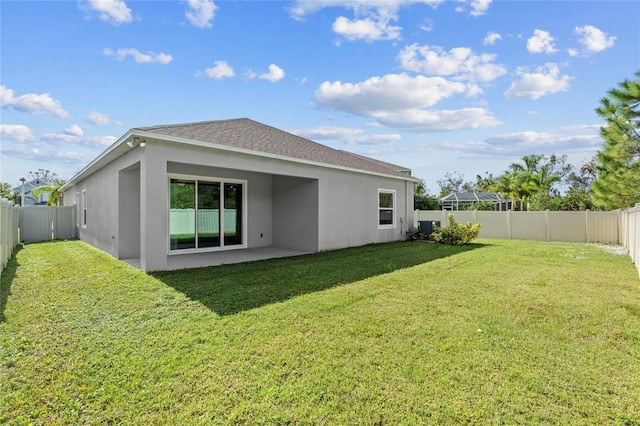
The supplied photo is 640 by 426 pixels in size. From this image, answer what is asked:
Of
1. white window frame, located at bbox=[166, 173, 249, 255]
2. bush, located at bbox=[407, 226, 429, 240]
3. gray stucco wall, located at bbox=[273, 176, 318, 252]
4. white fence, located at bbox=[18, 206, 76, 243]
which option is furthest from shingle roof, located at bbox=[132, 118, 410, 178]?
white fence, located at bbox=[18, 206, 76, 243]

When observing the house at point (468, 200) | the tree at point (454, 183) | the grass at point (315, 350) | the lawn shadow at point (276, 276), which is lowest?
the grass at point (315, 350)

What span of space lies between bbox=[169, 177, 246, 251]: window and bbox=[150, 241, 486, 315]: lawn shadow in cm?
262

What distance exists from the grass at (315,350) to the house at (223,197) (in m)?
2.40

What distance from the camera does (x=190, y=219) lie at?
1005 cm

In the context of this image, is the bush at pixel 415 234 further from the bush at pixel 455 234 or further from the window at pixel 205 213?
the window at pixel 205 213

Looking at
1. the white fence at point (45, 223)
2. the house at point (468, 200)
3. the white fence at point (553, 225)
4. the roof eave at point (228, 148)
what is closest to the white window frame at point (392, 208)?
the roof eave at point (228, 148)

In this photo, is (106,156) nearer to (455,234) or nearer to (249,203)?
(249,203)

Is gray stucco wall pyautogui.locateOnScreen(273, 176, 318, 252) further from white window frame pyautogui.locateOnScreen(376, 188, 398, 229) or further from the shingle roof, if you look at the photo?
white window frame pyautogui.locateOnScreen(376, 188, 398, 229)

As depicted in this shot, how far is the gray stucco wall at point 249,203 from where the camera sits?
7281 millimetres

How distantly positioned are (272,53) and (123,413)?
1365 centimetres

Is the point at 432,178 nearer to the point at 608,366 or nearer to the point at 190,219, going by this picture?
the point at 190,219

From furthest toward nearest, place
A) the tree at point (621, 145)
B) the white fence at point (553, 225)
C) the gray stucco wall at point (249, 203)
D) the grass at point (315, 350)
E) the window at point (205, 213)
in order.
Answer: the white fence at point (553, 225) → the tree at point (621, 145) → the window at point (205, 213) → the gray stucco wall at point (249, 203) → the grass at point (315, 350)

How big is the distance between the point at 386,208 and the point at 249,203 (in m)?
6.07

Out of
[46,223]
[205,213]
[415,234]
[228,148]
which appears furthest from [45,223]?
[415,234]
